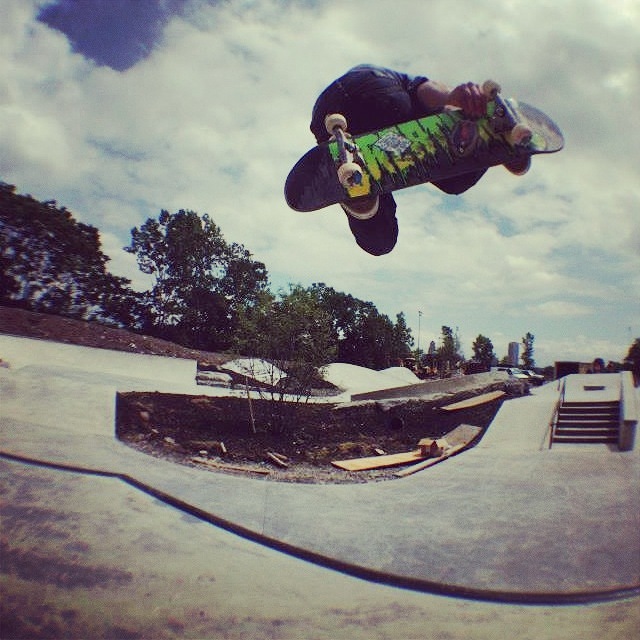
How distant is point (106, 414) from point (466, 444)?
6.25m

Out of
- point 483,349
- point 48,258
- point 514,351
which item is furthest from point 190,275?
point 483,349

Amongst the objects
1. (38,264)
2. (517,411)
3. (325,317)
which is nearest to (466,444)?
(517,411)

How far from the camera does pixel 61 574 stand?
233 cm

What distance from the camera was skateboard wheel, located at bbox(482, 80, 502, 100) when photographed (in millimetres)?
2791

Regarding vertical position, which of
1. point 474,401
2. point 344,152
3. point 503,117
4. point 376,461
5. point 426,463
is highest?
point 503,117

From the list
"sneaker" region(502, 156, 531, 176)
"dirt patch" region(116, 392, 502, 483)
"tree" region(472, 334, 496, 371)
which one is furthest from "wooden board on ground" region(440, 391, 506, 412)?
"tree" region(472, 334, 496, 371)

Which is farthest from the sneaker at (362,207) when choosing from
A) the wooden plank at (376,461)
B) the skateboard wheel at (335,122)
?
the wooden plank at (376,461)

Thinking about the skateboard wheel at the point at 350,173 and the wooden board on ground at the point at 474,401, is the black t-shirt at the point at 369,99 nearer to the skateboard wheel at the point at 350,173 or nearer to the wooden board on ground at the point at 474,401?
the skateboard wheel at the point at 350,173

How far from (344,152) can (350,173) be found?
8.5 inches

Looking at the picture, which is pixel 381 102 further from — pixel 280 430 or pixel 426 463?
pixel 280 430

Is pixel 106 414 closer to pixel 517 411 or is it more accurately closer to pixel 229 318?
pixel 517 411

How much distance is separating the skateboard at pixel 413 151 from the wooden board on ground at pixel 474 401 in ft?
27.6

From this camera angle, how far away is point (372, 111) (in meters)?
2.98

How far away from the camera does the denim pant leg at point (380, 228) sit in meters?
3.35
